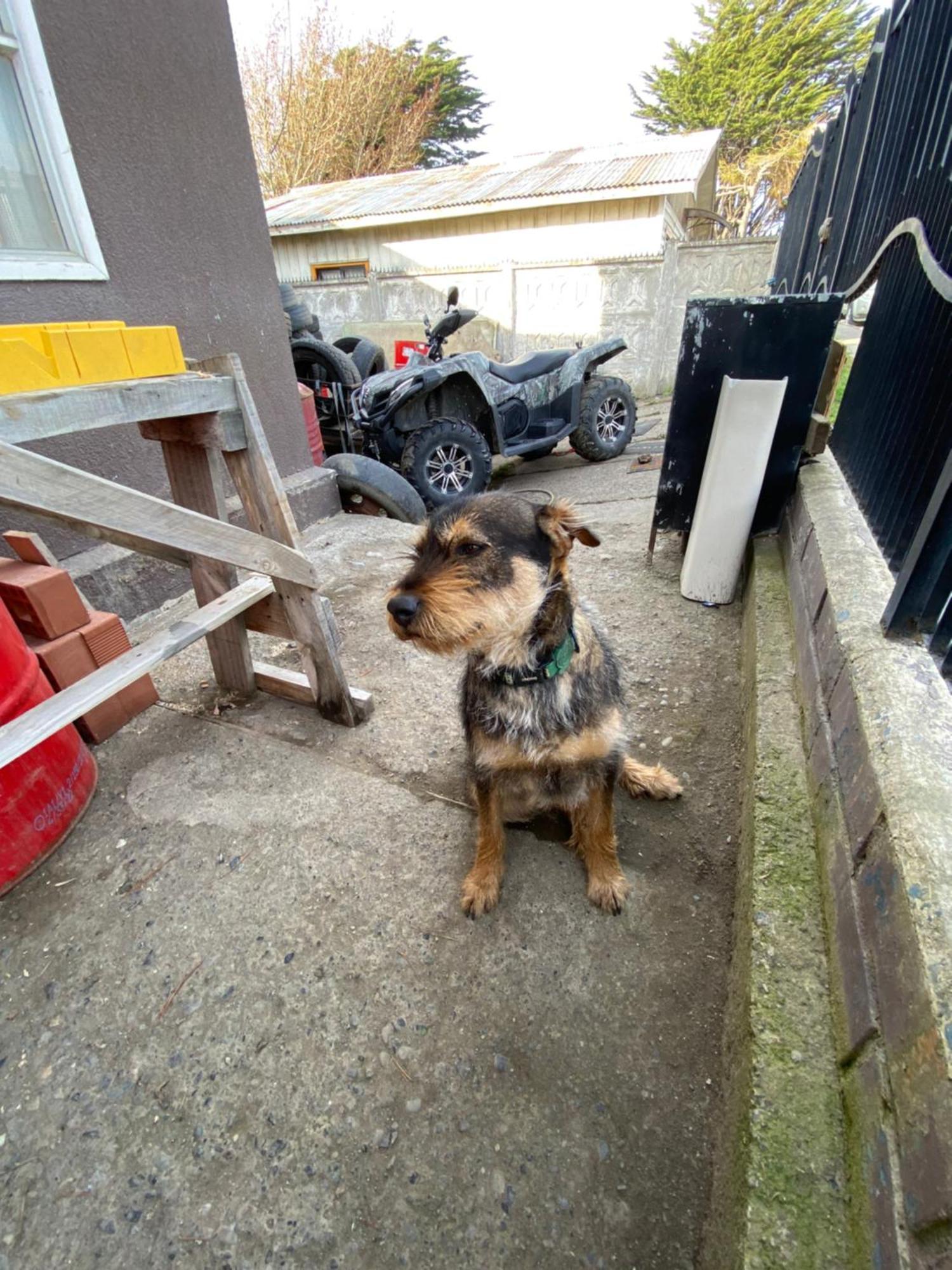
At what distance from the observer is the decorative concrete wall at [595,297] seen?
1068 cm

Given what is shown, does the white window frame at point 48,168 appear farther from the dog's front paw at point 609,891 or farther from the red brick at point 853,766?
the red brick at point 853,766

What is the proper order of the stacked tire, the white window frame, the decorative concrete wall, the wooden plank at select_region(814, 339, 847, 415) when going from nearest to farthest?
1. the white window frame
2. the wooden plank at select_region(814, 339, 847, 415)
3. the stacked tire
4. the decorative concrete wall

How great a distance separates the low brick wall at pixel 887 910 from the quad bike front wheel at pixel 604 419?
20.6ft

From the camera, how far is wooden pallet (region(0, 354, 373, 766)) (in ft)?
5.11

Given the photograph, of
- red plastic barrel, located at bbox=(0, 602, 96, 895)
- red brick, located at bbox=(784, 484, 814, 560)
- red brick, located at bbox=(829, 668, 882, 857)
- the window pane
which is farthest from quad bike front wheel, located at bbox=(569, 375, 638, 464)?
red plastic barrel, located at bbox=(0, 602, 96, 895)

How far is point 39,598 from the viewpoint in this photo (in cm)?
232

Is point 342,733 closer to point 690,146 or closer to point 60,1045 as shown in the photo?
point 60,1045

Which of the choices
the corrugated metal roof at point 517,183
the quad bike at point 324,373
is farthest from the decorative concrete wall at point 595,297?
the quad bike at point 324,373

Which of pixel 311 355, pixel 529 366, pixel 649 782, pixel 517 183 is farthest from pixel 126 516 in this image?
pixel 517 183

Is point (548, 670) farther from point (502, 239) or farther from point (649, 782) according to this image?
point (502, 239)

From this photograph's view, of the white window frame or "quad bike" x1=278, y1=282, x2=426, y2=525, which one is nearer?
the white window frame

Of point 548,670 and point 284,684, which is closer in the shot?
point 548,670

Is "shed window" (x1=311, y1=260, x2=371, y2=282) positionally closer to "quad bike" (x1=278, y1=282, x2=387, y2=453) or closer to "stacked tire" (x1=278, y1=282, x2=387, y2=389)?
"stacked tire" (x1=278, y1=282, x2=387, y2=389)

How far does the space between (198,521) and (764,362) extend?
2.98m
